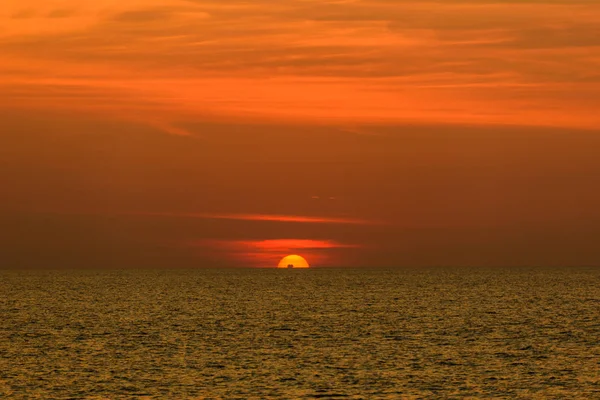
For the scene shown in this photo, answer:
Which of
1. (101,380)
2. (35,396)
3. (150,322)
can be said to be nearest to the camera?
(35,396)

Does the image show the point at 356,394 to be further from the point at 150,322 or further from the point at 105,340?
the point at 150,322

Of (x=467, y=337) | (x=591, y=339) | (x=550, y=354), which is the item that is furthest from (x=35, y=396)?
(x=591, y=339)

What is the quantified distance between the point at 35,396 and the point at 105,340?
3970cm

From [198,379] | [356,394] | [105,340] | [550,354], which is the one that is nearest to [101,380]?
[198,379]

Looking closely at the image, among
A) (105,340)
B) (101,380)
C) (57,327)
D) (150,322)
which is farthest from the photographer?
(150,322)

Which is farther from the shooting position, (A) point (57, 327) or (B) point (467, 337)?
(A) point (57, 327)

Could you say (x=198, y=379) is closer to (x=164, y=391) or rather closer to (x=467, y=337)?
(x=164, y=391)

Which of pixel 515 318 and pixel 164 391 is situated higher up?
pixel 515 318

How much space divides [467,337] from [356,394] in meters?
43.8

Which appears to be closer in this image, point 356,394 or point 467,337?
point 356,394

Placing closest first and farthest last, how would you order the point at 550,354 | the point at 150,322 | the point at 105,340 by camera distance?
the point at 550,354
the point at 105,340
the point at 150,322

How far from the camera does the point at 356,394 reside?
64875 mm

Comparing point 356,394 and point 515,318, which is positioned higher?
point 515,318

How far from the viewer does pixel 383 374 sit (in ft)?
244
